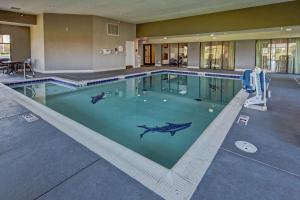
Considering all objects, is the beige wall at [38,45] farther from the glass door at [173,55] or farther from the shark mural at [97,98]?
the glass door at [173,55]

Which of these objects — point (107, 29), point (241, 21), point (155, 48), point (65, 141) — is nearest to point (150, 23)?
point (107, 29)

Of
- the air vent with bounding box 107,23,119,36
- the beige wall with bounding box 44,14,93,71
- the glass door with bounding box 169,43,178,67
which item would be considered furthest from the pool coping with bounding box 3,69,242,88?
the glass door with bounding box 169,43,178,67

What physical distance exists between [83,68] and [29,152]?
9.43 meters

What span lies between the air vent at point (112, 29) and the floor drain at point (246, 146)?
1081cm

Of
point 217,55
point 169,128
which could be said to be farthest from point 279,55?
point 169,128

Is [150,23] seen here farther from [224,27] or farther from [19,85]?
[19,85]

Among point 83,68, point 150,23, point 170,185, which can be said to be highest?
point 150,23

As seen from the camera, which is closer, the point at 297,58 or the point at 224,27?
the point at 224,27

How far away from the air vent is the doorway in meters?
5.98

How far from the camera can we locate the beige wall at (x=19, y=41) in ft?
38.3

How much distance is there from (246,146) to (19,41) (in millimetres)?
13517

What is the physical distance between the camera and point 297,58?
38.3 ft

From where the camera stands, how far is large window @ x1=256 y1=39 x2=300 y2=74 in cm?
1178

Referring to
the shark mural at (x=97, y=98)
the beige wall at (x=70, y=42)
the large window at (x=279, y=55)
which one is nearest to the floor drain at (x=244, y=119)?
the shark mural at (x=97, y=98)
